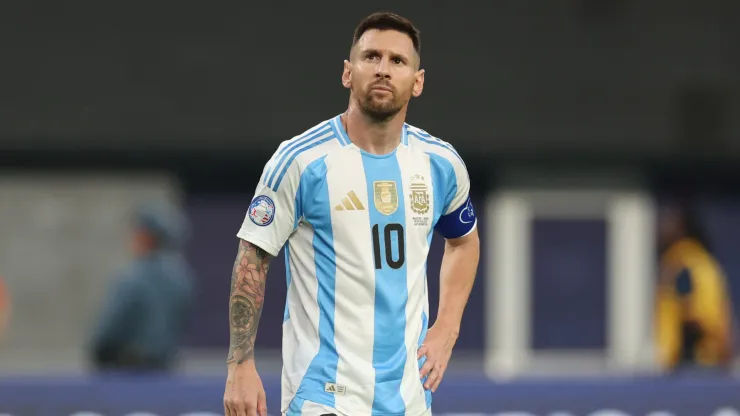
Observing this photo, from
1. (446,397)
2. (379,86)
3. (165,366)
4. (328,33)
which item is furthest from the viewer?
(328,33)

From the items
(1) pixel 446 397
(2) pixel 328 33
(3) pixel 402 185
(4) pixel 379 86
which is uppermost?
(2) pixel 328 33

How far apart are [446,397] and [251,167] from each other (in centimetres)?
629

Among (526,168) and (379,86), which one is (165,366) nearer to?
(379,86)

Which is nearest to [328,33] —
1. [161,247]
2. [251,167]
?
[251,167]

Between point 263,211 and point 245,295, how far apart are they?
0.30m

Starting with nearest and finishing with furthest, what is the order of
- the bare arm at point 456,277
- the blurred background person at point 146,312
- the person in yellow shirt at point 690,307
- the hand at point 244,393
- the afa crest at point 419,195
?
the hand at point 244,393 < the afa crest at point 419,195 < the bare arm at point 456,277 < the blurred background person at point 146,312 < the person in yellow shirt at point 690,307

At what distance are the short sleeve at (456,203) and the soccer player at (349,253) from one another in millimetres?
182

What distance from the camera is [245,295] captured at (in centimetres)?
527

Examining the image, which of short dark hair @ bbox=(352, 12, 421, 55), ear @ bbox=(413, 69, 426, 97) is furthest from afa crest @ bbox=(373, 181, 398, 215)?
short dark hair @ bbox=(352, 12, 421, 55)

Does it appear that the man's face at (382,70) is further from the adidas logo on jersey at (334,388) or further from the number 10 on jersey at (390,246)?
the adidas logo on jersey at (334,388)

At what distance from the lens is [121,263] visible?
14898 mm

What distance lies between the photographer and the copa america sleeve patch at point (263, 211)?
523 centimetres

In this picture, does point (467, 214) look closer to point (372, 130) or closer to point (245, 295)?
point (372, 130)

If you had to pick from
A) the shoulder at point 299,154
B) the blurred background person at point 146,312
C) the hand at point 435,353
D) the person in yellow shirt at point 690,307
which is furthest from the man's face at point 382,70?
the person in yellow shirt at point 690,307
